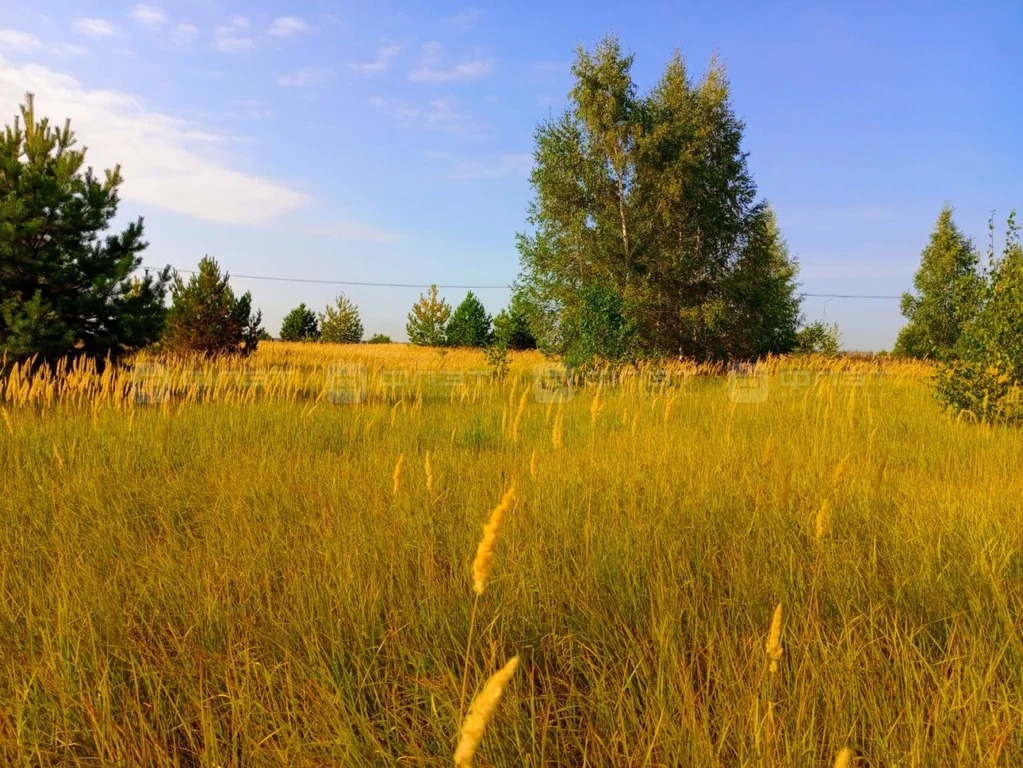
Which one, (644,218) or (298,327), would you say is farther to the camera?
(298,327)

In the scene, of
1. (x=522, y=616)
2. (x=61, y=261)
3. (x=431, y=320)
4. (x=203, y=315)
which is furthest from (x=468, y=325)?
(x=522, y=616)

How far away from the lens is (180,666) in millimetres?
1657

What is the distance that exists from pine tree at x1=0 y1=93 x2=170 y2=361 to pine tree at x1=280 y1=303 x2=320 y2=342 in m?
31.5

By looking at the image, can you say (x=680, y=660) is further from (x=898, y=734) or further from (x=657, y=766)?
(x=898, y=734)

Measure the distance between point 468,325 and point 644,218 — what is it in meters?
21.1

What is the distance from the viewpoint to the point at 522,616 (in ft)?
5.73

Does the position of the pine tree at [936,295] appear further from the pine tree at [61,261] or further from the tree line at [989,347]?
the pine tree at [61,261]

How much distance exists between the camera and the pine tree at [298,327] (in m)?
41.9

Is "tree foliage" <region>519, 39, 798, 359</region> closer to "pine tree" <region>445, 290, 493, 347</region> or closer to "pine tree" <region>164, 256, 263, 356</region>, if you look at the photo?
"pine tree" <region>164, 256, 263, 356</region>

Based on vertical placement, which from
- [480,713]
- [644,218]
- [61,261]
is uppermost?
[644,218]

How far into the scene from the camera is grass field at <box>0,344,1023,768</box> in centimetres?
133

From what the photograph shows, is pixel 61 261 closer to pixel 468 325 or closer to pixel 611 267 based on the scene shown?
pixel 611 267

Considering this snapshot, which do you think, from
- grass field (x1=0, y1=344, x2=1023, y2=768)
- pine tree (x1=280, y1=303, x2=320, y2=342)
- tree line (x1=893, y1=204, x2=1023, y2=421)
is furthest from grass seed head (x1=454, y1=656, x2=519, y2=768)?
pine tree (x1=280, y1=303, x2=320, y2=342)

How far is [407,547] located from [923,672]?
1.65 metres
